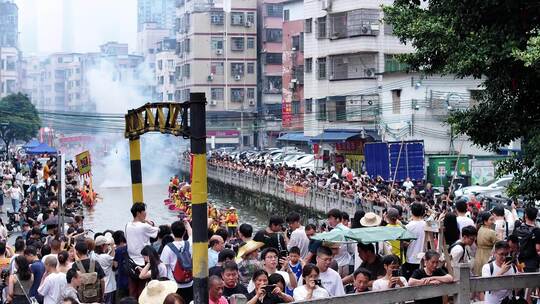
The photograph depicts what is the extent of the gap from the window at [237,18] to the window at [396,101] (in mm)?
32257

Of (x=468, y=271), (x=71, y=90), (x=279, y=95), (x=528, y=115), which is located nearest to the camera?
(x=468, y=271)

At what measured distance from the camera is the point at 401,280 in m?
10.7

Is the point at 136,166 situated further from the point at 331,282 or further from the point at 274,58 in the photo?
the point at 274,58

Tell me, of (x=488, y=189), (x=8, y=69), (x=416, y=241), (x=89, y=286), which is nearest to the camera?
(x=89, y=286)

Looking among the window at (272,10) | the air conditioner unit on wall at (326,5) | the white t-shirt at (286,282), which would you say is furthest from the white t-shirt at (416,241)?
the window at (272,10)

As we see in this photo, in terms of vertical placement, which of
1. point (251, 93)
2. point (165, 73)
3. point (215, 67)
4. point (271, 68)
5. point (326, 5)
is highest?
point (326, 5)

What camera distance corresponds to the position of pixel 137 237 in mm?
12961

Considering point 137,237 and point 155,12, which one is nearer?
point 137,237

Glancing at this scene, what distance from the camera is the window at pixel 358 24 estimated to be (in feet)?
164

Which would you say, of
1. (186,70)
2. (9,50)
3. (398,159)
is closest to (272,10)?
(186,70)

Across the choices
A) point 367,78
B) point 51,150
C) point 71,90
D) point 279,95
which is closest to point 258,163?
point 367,78

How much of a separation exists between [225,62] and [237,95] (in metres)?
2.74

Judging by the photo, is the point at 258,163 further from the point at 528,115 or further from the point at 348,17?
the point at 528,115

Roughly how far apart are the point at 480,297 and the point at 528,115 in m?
2.63
